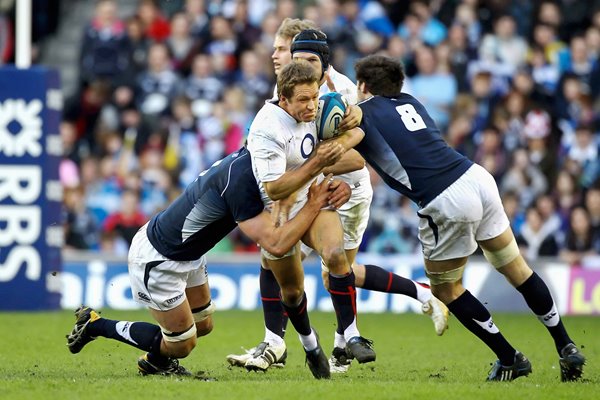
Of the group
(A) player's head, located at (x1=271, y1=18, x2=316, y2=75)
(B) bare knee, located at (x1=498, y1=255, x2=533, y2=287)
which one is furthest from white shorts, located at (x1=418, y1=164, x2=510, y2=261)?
(A) player's head, located at (x1=271, y1=18, x2=316, y2=75)

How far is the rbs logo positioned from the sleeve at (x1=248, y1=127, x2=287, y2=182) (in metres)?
6.84

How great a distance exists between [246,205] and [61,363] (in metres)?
2.42

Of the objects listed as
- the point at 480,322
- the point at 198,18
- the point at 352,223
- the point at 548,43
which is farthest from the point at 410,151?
the point at 198,18

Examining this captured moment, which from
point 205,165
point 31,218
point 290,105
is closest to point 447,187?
point 290,105

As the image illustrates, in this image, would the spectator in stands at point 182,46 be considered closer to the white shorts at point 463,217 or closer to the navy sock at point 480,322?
the white shorts at point 463,217

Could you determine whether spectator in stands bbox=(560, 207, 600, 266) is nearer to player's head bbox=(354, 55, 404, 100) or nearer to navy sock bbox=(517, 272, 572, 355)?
navy sock bbox=(517, 272, 572, 355)

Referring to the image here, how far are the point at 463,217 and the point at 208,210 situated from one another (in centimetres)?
174

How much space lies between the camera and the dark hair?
792cm

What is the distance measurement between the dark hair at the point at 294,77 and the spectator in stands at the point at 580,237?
332 inches

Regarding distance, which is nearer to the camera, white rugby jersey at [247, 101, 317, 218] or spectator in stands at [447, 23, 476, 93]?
white rugby jersey at [247, 101, 317, 218]

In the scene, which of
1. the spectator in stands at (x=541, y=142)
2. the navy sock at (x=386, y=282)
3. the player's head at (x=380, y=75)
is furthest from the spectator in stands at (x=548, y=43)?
the player's head at (x=380, y=75)

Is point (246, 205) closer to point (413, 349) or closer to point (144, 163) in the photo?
point (413, 349)

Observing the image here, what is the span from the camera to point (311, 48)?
30.1 feet

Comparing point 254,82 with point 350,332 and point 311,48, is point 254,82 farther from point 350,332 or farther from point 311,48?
point 350,332
